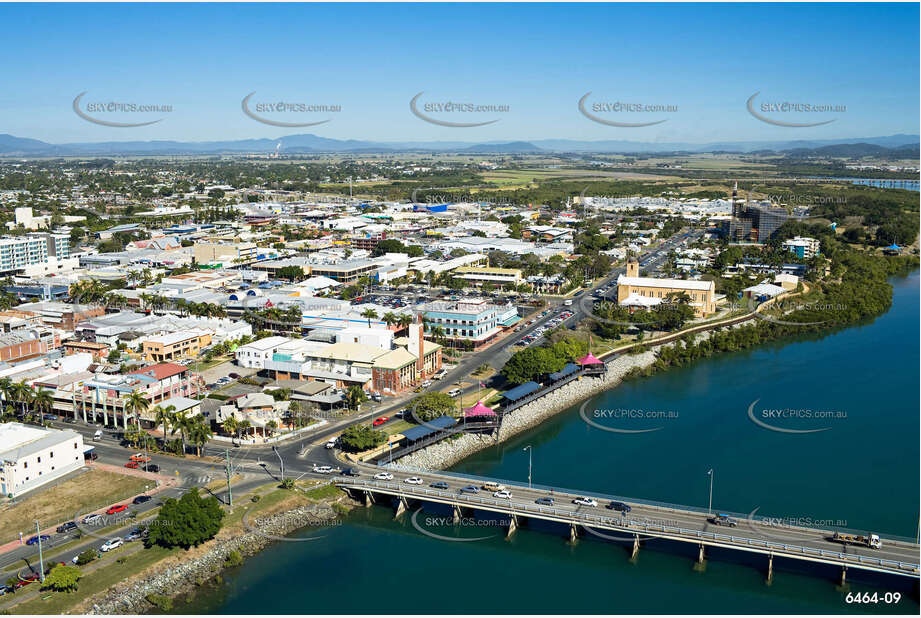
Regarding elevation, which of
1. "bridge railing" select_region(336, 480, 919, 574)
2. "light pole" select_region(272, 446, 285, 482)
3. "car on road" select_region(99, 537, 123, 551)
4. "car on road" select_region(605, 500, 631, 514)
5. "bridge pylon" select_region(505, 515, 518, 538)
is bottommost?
"bridge pylon" select_region(505, 515, 518, 538)

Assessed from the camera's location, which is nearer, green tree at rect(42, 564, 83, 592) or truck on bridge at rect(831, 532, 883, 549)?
green tree at rect(42, 564, 83, 592)

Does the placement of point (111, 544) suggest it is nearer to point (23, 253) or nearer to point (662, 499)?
point (662, 499)

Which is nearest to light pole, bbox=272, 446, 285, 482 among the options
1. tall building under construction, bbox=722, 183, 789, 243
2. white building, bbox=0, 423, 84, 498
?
white building, bbox=0, 423, 84, 498

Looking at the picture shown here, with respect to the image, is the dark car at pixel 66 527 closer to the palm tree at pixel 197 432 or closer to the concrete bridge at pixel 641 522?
the palm tree at pixel 197 432

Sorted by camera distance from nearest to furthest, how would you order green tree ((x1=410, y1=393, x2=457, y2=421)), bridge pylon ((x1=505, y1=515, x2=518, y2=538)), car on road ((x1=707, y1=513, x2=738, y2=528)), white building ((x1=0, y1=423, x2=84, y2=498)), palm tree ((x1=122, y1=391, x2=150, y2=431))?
1. car on road ((x1=707, y1=513, x2=738, y2=528))
2. bridge pylon ((x1=505, y1=515, x2=518, y2=538))
3. white building ((x1=0, y1=423, x2=84, y2=498))
4. palm tree ((x1=122, y1=391, x2=150, y2=431))
5. green tree ((x1=410, y1=393, x2=457, y2=421))

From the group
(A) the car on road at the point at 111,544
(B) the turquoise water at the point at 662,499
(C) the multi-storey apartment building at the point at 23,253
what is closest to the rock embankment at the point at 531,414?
(B) the turquoise water at the point at 662,499

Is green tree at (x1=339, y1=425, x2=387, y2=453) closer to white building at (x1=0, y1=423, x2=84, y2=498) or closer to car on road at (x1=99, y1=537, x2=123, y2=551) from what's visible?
car on road at (x1=99, y1=537, x2=123, y2=551)
